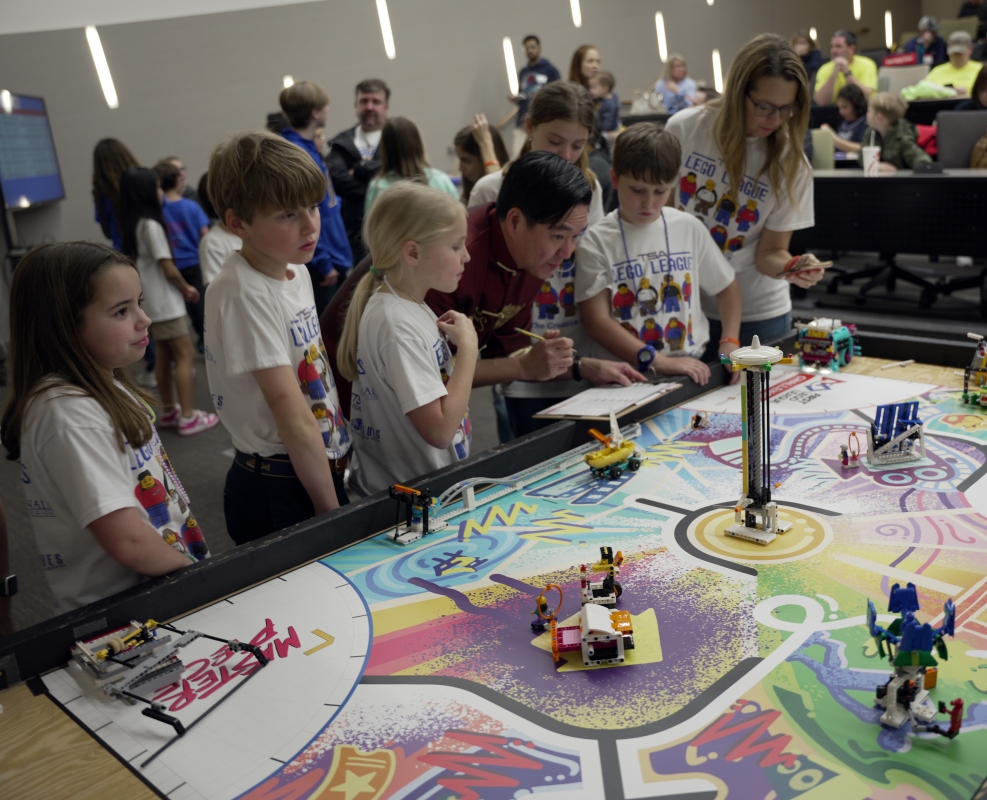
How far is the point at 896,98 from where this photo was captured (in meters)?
5.45

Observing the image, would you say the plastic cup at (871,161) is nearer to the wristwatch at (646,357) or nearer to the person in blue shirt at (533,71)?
the wristwatch at (646,357)

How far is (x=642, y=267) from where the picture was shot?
7.14 feet

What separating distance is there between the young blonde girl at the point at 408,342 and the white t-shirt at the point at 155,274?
2.75 m

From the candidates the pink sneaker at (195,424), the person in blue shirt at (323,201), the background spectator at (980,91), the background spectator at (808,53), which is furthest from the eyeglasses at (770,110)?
the background spectator at (808,53)

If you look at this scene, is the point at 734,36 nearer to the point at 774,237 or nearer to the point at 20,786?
the point at 774,237

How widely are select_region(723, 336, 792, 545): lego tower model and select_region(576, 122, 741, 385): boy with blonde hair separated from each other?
715 mm

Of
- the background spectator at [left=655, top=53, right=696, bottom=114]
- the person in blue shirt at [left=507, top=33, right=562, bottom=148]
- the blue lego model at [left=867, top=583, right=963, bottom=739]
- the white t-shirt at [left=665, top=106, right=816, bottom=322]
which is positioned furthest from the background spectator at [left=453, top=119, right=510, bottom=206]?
the background spectator at [left=655, top=53, right=696, bottom=114]

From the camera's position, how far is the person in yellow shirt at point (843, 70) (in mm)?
7863

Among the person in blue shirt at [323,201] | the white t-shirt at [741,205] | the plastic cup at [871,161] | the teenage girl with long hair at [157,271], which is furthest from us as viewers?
the plastic cup at [871,161]

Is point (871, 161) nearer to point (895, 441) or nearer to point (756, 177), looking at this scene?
point (756, 177)

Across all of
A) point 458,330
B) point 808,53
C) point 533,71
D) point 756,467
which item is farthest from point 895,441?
point 808,53

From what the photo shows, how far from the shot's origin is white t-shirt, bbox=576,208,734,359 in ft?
7.14

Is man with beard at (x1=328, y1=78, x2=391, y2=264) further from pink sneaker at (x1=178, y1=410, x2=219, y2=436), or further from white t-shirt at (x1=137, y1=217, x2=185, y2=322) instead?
pink sneaker at (x1=178, y1=410, x2=219, y2=436)

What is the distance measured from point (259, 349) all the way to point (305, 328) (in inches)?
5.7
